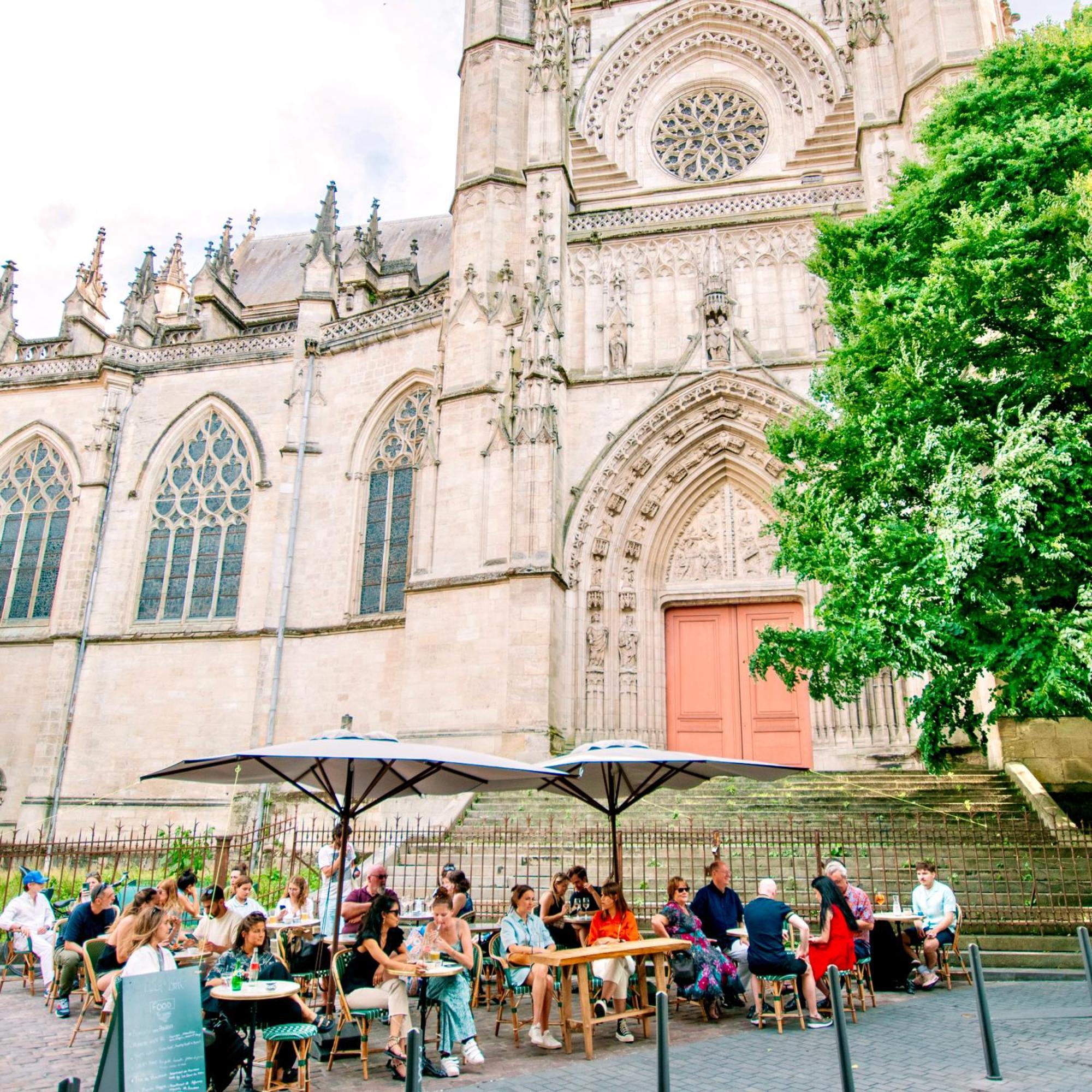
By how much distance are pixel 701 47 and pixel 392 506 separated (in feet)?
39.2

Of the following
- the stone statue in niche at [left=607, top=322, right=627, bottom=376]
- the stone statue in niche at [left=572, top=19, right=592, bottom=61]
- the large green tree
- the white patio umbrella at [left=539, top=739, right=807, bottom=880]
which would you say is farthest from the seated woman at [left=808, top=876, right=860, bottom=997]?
the stone statue in niche at [left=572, top=19, right=592, bottom=61]

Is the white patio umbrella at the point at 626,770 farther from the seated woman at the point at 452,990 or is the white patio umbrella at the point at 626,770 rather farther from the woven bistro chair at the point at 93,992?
the woven bistro chair at the point at 93,992

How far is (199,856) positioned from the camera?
15.1 m

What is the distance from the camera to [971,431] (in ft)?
31.9

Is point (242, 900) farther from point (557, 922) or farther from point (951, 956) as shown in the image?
point (951, 956)

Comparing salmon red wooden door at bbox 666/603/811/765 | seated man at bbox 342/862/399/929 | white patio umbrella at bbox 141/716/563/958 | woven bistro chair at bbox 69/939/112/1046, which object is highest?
salmon red wooden door at bbox 666/603/811/765

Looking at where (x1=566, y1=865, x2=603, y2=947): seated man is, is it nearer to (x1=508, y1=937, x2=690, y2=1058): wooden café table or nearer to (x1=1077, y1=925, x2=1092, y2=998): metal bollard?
(x1=508, y1=937, x2=690, y2=1058): wooden café table

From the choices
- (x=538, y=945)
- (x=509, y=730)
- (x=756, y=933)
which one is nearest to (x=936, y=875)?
(x=756, y=933)

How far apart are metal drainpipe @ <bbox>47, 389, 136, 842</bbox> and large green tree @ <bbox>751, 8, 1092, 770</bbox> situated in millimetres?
15008

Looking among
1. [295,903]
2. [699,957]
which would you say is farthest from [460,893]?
[699,957]

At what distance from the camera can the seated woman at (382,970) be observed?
239 inches

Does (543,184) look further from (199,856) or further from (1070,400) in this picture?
(199,856)

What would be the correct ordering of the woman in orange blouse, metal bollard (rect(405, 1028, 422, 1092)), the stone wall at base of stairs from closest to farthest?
metal bollard (rect(405, 1028, 422, 1092)) → the woman in orange blouse → the stone wall at base of stairs

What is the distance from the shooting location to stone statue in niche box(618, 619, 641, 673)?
16453 mm
